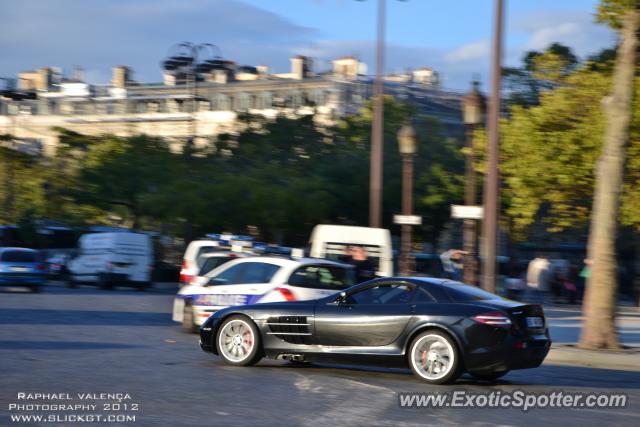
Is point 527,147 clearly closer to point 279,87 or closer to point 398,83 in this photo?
point 398,83

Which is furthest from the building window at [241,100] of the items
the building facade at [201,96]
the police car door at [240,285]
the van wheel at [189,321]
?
the police car door at [240,285]

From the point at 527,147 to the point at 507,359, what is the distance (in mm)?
22463

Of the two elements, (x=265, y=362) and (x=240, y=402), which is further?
(x=265, y=362)

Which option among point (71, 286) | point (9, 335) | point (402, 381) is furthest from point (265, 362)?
point (71, 286)

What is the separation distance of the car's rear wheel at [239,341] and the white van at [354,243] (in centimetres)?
1284

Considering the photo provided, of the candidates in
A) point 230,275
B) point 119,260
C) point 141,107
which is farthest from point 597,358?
point 141,107

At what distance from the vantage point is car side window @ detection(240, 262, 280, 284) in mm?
18609

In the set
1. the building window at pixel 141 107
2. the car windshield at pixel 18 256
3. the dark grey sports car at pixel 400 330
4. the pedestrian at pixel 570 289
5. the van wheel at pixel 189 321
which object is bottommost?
the pedestrian at pixel 570 289

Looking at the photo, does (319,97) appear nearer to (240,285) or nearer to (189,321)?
(189,321)

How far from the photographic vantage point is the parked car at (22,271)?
123 feet

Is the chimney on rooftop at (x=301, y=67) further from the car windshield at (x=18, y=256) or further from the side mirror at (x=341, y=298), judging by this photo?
the side mirror at (x=341, y=298)

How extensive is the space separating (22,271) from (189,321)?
1862 centimetres

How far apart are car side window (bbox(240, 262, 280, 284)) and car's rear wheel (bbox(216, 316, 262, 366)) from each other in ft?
12.6

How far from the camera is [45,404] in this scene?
1069 cm
